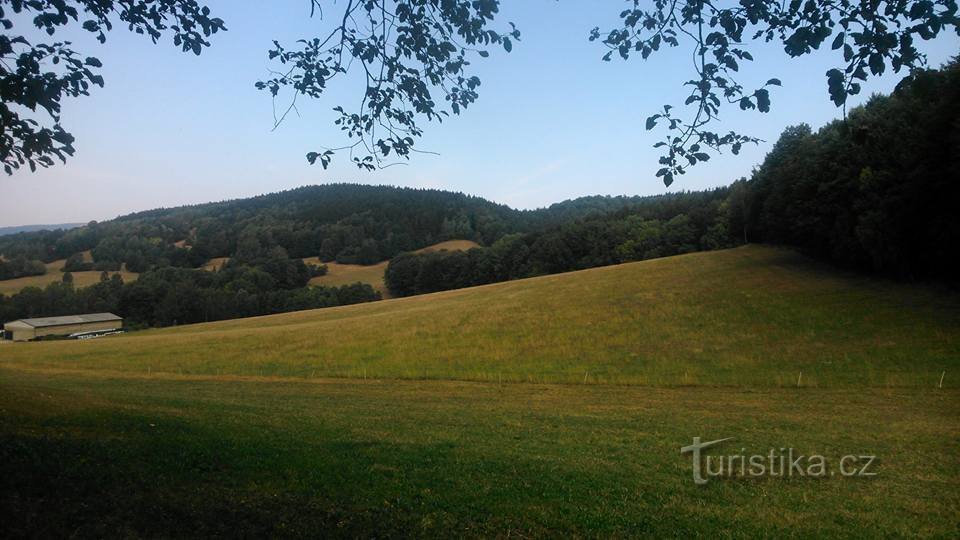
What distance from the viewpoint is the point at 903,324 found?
3203cm

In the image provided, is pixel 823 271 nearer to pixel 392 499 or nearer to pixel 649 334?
pixel 649 334

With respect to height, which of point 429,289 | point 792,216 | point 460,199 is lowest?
point 429,289

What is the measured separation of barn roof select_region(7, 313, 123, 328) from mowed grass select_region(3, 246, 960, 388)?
41431 mm

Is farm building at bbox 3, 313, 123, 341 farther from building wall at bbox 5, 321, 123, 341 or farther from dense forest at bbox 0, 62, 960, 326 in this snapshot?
dense forest at bbox 0, 62, 960, 326

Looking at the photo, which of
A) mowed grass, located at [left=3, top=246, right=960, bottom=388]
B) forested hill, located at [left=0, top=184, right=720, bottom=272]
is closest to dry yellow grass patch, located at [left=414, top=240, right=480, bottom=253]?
forested hill, located at [left=0, top=184, right=720, bottom=272]

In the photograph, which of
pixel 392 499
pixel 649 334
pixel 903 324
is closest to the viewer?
pixel 392 499

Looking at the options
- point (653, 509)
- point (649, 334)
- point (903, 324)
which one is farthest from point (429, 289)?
point (653, 509)

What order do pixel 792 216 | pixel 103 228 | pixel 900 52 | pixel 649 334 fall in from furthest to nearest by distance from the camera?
pixel 103 228 → pixel 792 216 → pixel 649 334 → pixel 900 52

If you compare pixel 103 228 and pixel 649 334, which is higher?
pixel 103 228

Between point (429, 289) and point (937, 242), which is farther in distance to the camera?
point (429, 289)

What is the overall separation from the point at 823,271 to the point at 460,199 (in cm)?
13046

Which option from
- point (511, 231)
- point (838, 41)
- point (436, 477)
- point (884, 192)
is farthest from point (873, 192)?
point (511, 231)

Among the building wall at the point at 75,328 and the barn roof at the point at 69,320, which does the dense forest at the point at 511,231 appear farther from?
the building wall at the point at 75,328

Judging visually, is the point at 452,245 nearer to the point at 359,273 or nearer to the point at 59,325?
the point at 359,273
